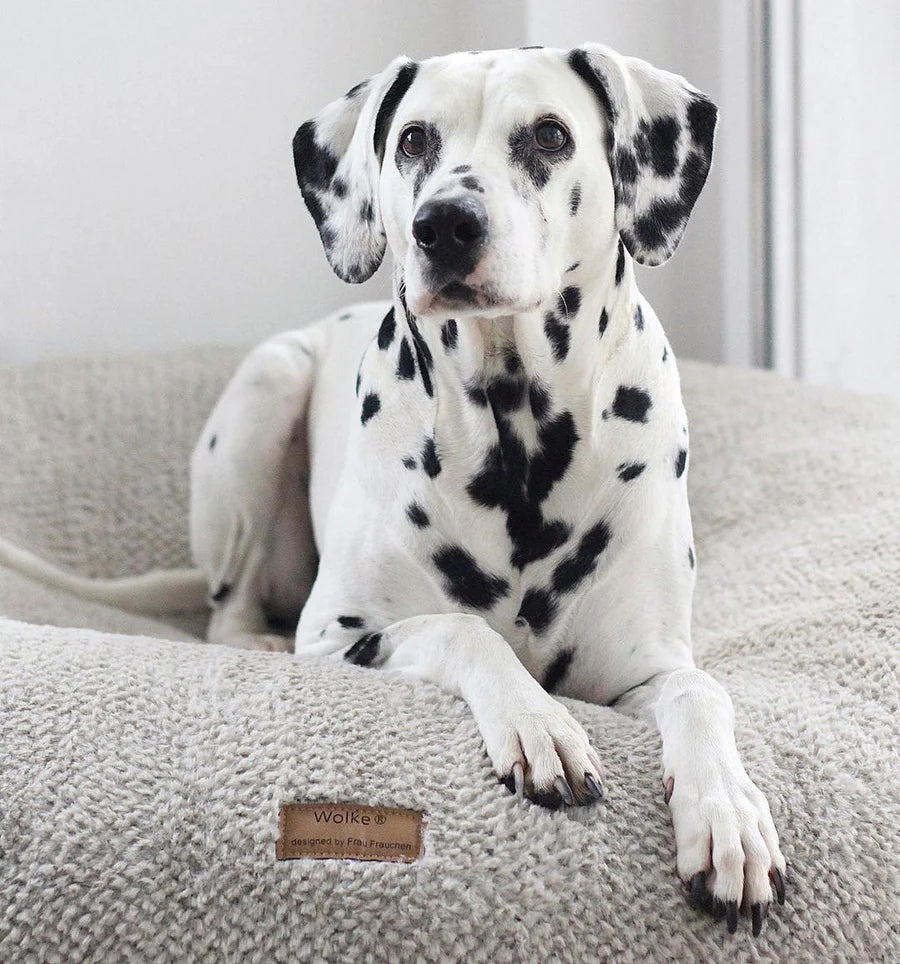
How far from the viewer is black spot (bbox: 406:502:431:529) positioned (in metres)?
1.54

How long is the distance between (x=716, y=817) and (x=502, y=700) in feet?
0.82

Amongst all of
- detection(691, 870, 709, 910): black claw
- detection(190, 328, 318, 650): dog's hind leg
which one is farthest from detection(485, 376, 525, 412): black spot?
detection(190, 328, 318, 650): dog's hind leg

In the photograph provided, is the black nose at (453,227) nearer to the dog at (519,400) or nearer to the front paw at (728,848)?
the dog at (519,400)

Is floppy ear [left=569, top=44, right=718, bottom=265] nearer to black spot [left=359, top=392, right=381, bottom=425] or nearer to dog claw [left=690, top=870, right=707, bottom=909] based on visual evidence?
black spot [left=359, top=392, right=381, bottom=425]

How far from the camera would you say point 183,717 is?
1.29 metres

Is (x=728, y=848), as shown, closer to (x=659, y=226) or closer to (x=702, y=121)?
(x=659, y=226)

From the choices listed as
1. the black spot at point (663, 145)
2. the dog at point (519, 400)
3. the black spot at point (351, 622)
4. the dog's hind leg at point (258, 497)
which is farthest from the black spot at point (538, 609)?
the dog's hind leg at point (258, 497)

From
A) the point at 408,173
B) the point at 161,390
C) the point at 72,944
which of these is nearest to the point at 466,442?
the point at 408,173

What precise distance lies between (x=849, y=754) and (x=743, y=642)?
17.1 inches

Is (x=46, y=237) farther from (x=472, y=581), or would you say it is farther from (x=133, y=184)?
(x=472, y=581)

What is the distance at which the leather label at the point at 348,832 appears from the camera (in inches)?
44.2

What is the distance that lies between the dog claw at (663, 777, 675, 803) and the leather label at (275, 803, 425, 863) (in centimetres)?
24

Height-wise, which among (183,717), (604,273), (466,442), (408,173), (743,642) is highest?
(408,173)

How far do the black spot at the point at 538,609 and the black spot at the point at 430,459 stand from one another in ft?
0.64
